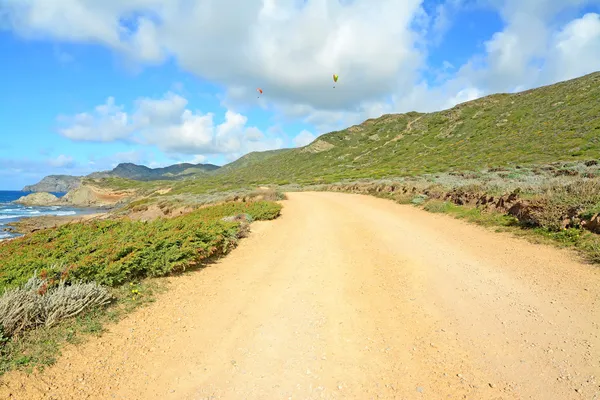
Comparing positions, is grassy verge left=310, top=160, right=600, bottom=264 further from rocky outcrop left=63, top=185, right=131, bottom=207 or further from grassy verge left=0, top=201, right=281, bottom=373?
rocky outcrop left=63, top=185, right=131, bottom=207

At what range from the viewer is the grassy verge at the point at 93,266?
12.9ft

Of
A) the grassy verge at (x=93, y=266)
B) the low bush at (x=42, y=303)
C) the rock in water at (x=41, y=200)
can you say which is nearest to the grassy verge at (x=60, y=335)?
the grassy verge at (x=93, y=266)

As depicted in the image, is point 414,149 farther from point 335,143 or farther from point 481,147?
point 335,143

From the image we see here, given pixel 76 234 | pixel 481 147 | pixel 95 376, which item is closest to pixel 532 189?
pixel 95 376

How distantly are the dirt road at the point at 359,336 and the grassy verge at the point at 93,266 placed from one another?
0.33 meters

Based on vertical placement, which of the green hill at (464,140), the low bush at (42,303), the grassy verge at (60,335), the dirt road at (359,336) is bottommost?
the dirt road at (359,336)

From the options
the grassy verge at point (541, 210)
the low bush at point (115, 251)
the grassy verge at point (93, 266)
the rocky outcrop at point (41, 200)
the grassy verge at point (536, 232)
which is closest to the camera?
the grassy verge at point (93, 266)

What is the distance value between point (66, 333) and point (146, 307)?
124cm

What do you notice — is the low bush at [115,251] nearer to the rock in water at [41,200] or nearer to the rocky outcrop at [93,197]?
the rocky outcrop at [93,197]

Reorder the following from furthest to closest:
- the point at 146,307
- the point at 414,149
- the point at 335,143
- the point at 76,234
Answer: the point at 335,143
the point at 414,149
the point at 76,234
the point at 146,307

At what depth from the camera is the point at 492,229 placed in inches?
384

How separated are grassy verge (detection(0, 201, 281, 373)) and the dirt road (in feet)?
1.08

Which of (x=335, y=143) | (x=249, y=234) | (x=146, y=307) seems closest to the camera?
(x=146, y=307)

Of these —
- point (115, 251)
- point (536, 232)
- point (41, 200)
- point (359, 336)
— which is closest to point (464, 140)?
point (536, 232)
